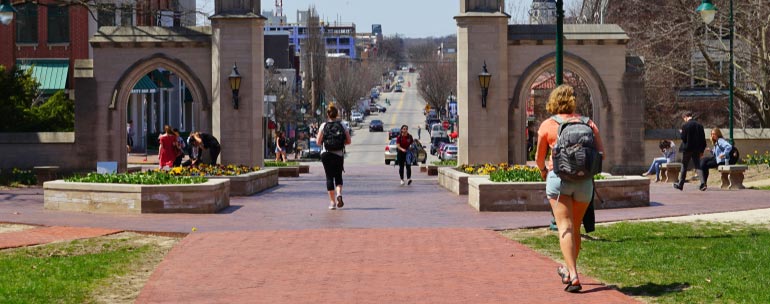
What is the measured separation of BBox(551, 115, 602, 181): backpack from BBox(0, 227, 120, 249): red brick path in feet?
21.9

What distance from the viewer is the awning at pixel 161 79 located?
62556 millimetres

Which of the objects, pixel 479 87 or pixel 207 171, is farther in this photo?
pixel 479 87

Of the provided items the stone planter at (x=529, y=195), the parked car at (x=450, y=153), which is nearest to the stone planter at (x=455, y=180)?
the stone planter at (x=529, y=195)

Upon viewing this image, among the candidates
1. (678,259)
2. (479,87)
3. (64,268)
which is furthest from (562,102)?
(479,87)

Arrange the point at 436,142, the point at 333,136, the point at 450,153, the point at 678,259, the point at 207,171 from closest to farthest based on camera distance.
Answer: the point at 678,259, the point at 333,136, the point at 207,171, the point at 450,153, the point at 436,142

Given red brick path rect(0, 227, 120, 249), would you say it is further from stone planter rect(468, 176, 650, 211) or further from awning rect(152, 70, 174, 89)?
awning rect(152, 70, 174, 89)

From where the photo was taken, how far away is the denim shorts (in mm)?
10648

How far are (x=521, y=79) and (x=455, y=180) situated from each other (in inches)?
276

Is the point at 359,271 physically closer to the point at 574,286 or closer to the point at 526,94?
the point at 574,286

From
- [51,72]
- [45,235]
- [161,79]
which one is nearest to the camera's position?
[45,235]

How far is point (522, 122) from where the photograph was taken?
3244cm

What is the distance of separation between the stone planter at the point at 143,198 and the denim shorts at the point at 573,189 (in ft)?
30.5

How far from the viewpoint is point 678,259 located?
1261 cm

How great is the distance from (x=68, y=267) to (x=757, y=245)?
23.5ft
